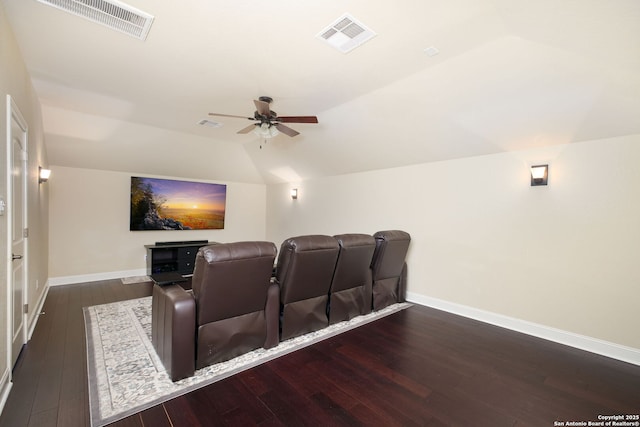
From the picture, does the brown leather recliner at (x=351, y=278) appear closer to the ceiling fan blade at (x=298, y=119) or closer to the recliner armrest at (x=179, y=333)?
the ceiling fan blade at (x=298, y=119)

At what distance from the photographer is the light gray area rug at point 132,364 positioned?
216cm

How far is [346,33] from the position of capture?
97.9 inches

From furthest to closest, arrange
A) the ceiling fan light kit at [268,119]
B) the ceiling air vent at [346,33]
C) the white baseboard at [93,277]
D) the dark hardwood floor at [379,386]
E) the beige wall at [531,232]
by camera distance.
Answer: the white baseboard at [93,277] < the ceiling fan light kit at [268,119] < the beige wall at [531,232] < the ceiling air vent at [346,33] < the dark hardwood floor at [379,386]

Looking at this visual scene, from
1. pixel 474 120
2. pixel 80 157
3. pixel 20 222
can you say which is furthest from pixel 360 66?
pixel 80 157

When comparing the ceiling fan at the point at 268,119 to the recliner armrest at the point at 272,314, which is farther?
the ceiling fan at the point at 268,119

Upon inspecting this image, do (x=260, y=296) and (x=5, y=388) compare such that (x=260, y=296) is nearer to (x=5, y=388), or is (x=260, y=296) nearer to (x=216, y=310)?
(x=216, y=310)

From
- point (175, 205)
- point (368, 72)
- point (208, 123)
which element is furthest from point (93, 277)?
point (368, 72)

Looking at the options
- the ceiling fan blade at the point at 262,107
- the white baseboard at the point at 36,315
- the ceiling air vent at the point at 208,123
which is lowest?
the white baseboard at the point at 36,315

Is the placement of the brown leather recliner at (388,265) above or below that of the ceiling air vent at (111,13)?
below

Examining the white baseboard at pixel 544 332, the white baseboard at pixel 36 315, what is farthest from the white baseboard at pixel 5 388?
the white baseboard at pixel 544 332

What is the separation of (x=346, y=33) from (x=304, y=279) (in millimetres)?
2395

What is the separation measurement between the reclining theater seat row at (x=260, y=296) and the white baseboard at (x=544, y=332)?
4.13 feet

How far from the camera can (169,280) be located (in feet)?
12.8

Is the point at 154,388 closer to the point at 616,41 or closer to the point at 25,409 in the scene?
the point at 25,409
